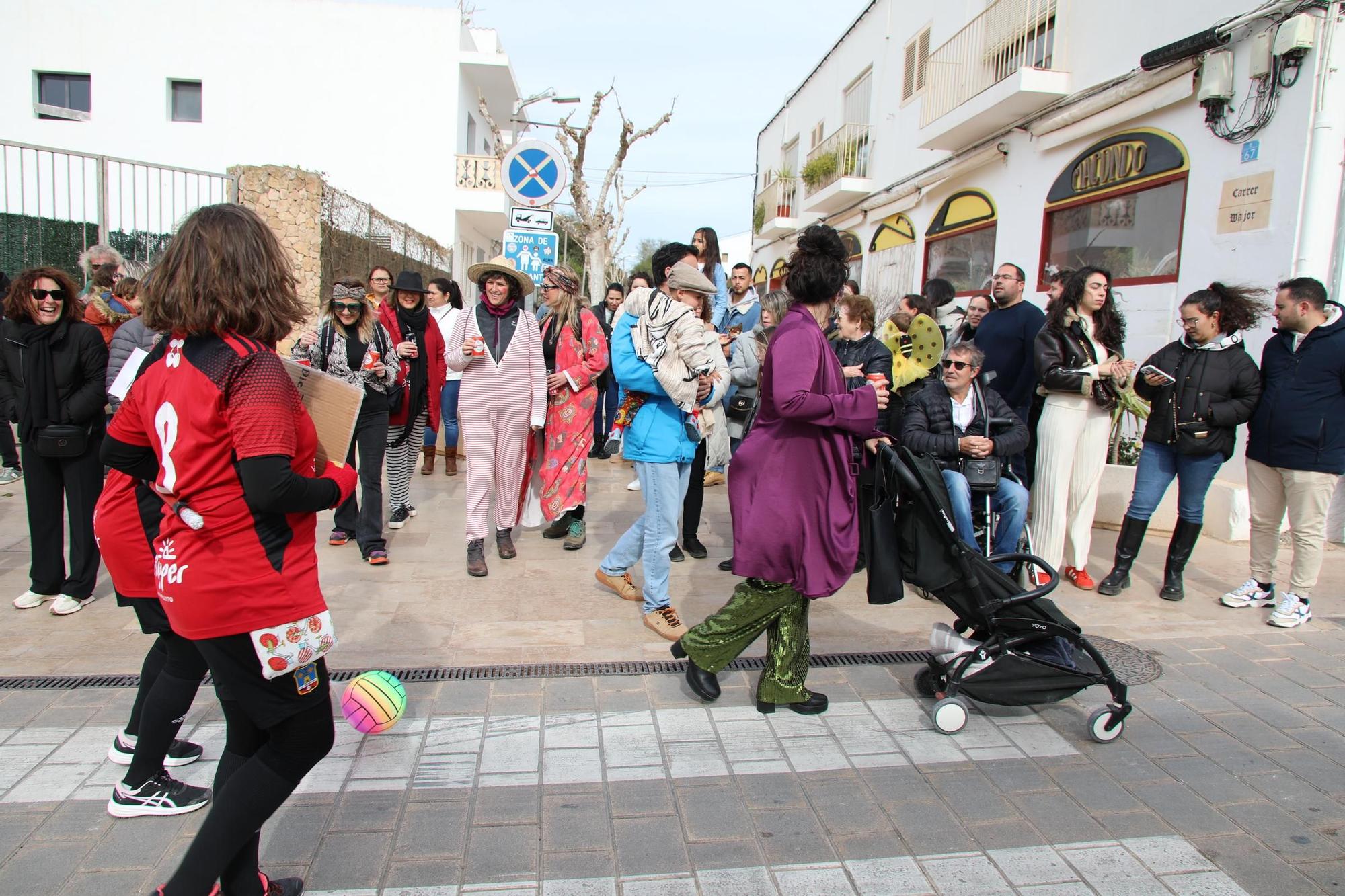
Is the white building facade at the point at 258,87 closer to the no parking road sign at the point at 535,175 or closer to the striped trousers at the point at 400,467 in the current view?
the no parking road sign at the point at 535,175

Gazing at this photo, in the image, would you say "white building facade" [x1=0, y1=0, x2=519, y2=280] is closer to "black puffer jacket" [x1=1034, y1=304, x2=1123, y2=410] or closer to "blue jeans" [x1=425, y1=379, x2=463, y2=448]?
"blue jeans" [x1=425, y1=379, x2=463, y2=448]

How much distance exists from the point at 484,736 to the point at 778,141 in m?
24.2

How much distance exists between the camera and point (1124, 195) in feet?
29.7

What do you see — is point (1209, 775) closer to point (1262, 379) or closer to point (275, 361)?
point (1262, 379)

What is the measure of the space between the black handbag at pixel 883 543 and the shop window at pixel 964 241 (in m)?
9.13

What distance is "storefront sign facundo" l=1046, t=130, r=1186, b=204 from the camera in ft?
27.3

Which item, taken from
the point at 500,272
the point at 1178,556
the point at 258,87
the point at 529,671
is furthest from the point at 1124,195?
the point at 258,87

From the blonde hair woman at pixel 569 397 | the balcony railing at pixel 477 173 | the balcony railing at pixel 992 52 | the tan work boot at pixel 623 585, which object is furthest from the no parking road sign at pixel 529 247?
the balcony railing at pixel 477 173

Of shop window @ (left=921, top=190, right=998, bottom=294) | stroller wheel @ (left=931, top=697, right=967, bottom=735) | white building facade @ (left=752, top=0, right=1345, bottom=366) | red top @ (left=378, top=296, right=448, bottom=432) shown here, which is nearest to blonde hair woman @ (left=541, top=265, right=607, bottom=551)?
red top @ (left=378, top=296, right=448, bottom=432)

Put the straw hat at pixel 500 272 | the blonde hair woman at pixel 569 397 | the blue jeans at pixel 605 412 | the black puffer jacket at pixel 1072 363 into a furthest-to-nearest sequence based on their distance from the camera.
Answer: the blue jeans at pixel 605 412, the blonde hair woman at pixel 569 397, the straw hat at pixel 500 272, the black puffer jacket at pixel 1072 363

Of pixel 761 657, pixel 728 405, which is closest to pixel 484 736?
pixel 761 657

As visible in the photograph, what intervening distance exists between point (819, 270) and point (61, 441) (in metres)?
4.00

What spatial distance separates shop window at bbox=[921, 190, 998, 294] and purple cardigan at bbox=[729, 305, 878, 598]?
934 cm

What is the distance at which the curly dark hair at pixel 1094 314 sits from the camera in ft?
18.0
